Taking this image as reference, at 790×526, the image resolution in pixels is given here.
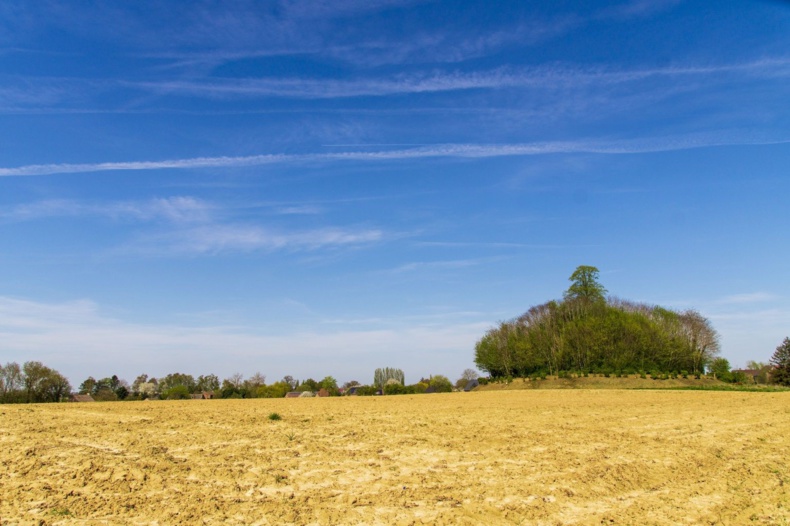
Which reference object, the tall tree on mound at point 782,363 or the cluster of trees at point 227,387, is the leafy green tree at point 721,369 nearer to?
the tall tree on mound at point 782,363

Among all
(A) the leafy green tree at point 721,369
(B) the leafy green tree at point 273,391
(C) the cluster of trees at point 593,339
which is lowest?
(B) the leafy green tree at point 273,391

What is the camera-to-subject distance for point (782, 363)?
78125 millimetres

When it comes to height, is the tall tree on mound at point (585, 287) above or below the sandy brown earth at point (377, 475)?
above

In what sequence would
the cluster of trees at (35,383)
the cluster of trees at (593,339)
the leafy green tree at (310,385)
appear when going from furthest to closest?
1. the leafy green tree at (310,385)
2. the cluster of trees at (593,339)
3. the cluster of trees at (35,383)

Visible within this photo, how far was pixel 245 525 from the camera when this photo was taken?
25.3 feet

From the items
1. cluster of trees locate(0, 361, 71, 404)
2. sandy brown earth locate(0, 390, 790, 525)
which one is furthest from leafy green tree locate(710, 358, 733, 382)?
cluster of trees locate(0, 361, 71, 404)

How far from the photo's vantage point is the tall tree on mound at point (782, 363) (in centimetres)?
7388

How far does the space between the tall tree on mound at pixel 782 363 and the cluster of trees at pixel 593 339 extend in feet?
28.9

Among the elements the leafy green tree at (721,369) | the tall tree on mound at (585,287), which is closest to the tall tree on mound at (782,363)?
the leafy green tree at (721,369)

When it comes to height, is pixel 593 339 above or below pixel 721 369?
above

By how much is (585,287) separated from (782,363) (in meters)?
32.0

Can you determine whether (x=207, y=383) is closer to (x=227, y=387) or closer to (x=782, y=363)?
(x=227, y=387)

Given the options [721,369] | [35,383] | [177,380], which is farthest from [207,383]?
[721,369]

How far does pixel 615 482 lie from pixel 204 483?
344 inches
